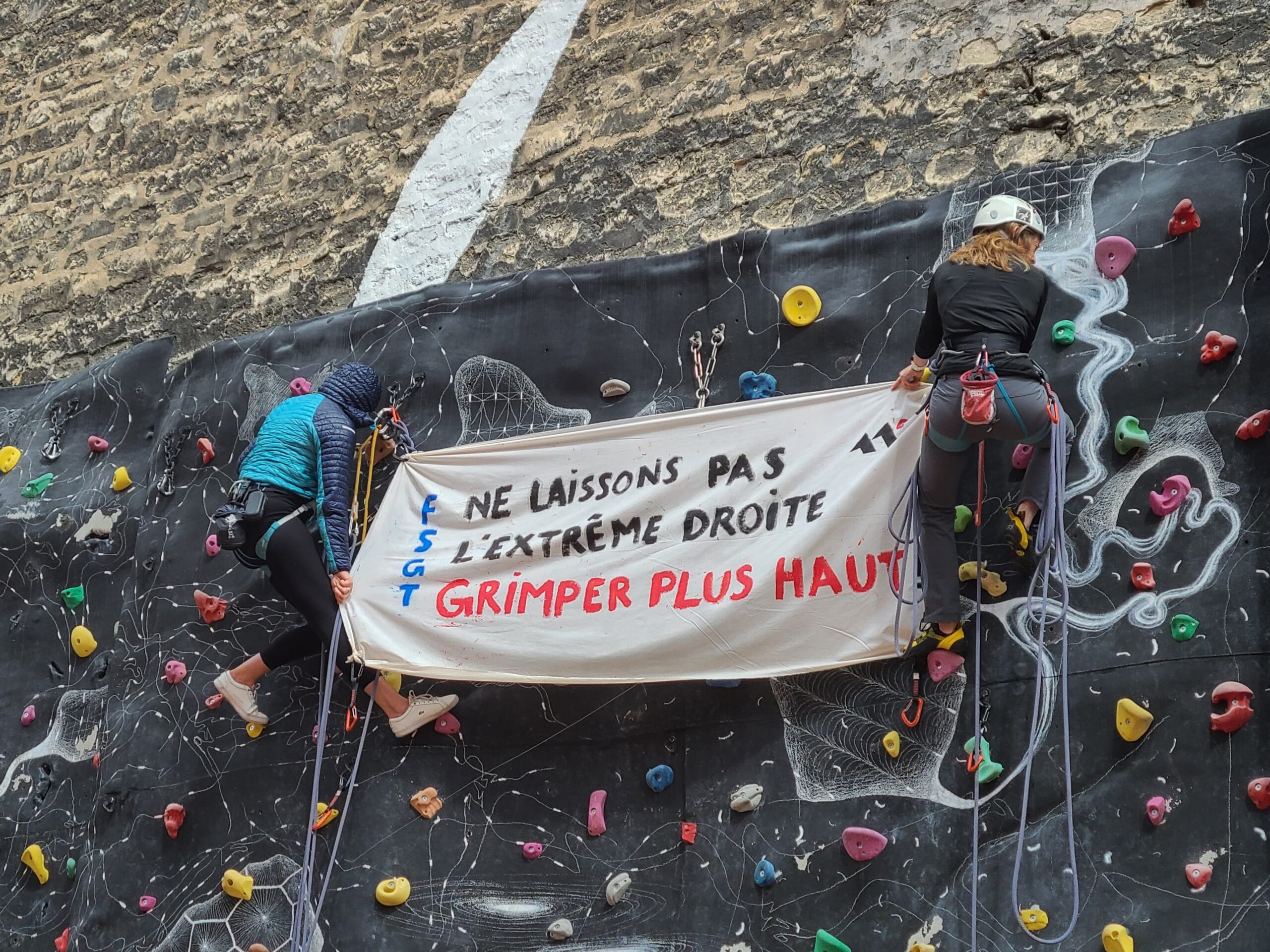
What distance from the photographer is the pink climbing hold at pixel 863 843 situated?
3570 millimetres

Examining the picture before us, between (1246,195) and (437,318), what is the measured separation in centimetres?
252

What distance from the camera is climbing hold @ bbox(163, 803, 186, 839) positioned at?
178 inches

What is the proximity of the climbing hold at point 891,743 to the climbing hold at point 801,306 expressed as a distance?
1247 mm

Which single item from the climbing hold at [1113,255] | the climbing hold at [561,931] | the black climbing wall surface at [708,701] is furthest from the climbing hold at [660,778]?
the climbing hold at [1113,255]

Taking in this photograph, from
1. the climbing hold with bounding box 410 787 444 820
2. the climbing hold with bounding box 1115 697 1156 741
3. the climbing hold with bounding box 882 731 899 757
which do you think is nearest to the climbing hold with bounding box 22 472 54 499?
the climbing hold with bounding box 410 787 444 820

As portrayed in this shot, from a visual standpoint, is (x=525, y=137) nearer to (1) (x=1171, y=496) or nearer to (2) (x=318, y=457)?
(2) (x=318, y=457)

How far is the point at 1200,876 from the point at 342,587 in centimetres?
245

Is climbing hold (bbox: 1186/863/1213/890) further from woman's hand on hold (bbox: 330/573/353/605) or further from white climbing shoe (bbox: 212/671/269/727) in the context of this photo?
white climbing shoe (bbox: 212/671/269/727)

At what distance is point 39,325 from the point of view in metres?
6.11

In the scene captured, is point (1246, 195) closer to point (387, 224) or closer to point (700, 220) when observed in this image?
point (700, 220)

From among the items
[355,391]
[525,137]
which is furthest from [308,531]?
[525,137]

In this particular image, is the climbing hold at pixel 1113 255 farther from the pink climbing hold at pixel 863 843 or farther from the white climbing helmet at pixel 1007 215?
the pink climbing hold at pixel 863 843

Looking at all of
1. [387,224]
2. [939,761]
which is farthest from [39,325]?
[939,761]

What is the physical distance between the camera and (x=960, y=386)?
3.52 meters
